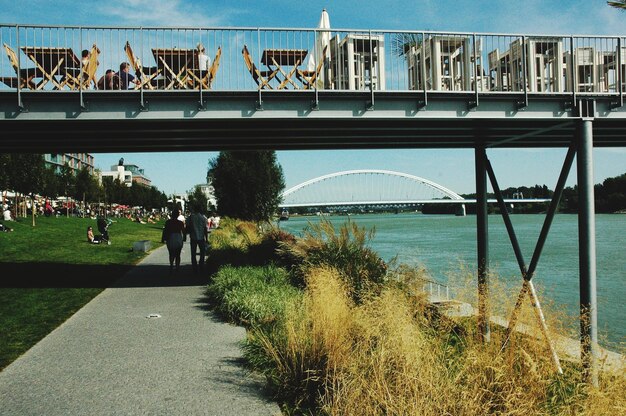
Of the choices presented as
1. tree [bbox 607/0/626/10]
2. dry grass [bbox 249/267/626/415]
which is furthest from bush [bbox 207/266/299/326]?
tree [bbox 607/0/626/10]

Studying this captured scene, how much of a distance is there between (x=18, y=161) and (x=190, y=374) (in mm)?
35984

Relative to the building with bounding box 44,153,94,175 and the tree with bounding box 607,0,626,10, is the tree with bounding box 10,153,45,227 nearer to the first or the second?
the tree with bounding box 607,0,626,10

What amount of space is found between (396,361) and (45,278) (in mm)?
12378

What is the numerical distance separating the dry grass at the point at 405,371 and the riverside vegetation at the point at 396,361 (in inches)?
0.5

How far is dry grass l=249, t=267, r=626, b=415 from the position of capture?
380cm

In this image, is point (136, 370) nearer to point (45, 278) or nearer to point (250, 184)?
point (45, 278)

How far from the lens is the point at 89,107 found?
10023 mm

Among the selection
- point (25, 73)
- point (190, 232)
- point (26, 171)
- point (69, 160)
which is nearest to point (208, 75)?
point (25, 73)

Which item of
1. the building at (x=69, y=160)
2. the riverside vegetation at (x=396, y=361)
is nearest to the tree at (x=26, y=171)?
the riverside vegetation at (x=396, y=361)

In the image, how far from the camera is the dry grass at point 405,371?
149 inches

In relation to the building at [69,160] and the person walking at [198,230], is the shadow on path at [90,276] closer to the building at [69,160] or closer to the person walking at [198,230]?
the person walking at [198,230]

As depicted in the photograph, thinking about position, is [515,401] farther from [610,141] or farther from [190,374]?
[610,141]

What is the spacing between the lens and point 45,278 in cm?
1422

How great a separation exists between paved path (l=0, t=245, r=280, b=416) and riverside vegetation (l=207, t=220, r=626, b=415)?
1.30 feet
